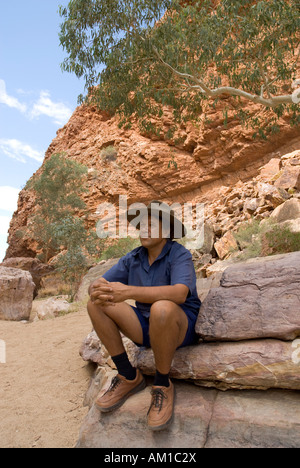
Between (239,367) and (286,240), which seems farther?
(286,240)

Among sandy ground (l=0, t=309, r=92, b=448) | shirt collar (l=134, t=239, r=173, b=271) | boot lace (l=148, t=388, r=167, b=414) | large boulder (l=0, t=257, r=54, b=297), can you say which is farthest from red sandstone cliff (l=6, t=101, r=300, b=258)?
boot lace (l=148, t=388, r=167, b=414)

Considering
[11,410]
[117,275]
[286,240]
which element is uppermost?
[286,240]

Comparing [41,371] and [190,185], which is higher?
[190,185]

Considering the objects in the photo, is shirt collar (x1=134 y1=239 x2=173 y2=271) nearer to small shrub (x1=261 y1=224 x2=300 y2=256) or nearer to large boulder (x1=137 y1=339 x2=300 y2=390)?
large boulder (x1=137 y1=339 x2=300 y2=390)

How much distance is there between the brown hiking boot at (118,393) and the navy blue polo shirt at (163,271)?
1.54 feet

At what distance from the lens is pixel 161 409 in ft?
6.39

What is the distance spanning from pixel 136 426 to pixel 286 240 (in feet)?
16.8

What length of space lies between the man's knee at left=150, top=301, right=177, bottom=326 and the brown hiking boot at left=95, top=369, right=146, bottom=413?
1.99 ft

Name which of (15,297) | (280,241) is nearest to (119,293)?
(280,241)

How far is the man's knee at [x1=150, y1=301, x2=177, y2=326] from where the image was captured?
1.91m

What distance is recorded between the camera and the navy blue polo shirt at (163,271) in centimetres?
216
